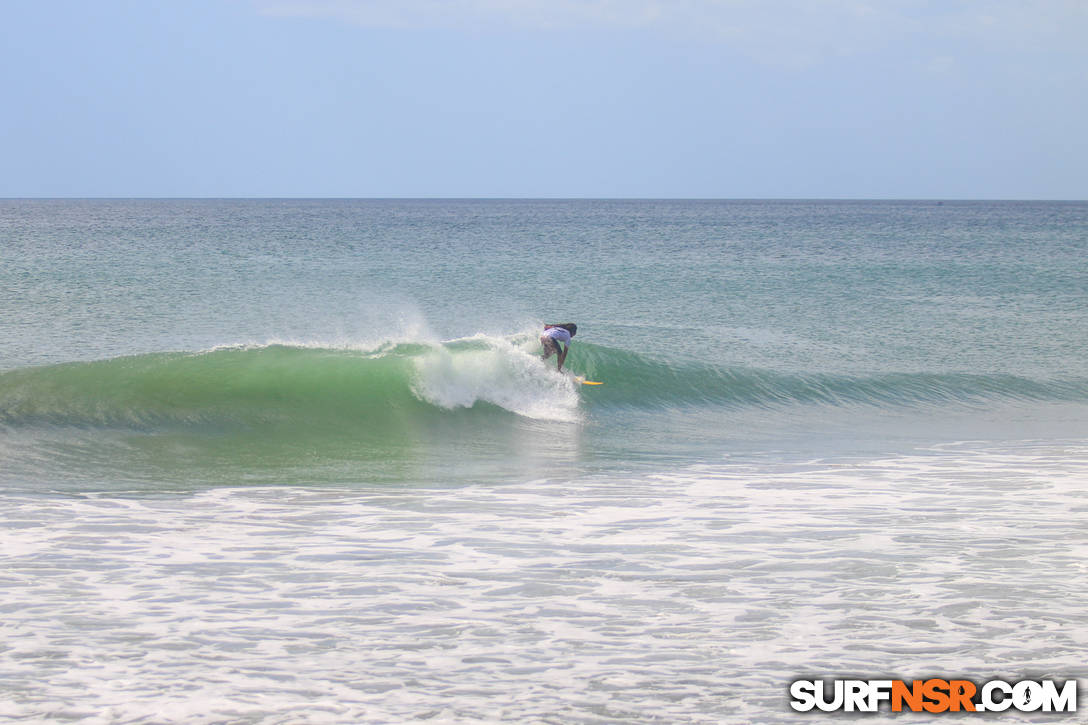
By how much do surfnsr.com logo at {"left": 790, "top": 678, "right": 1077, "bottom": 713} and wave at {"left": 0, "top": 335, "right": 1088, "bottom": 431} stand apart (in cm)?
912

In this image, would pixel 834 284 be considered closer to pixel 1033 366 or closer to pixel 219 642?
pixel 1033 366

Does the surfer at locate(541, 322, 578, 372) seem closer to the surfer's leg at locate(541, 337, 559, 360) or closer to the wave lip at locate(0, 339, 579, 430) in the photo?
the surfer's leg at locate(541, 337, 559, 360)

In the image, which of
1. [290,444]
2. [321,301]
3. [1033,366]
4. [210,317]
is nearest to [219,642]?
[290,444]

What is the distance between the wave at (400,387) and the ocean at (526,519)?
67mm

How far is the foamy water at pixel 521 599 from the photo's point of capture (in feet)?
16.9

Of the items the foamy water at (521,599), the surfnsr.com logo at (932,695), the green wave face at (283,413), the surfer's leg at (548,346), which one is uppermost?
the surfer's leg at (548,346)

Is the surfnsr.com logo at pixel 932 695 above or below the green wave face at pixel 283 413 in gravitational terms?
below

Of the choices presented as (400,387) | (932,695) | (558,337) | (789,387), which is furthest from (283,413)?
(932,695)

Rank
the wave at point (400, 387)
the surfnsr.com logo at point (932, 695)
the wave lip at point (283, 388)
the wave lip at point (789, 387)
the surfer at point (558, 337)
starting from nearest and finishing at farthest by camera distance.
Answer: the surfnsr.com logo at point (932, 695), the wave lip at point (283, 388), the wave at point (400, 387), the surfer at point (558, 337), the wave lip at point (789, 387)

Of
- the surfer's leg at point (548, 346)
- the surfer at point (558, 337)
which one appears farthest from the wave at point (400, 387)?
the surfer at point (558, 337)

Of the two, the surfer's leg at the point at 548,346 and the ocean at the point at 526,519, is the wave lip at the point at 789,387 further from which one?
the surfer's leg at the point at 548,346

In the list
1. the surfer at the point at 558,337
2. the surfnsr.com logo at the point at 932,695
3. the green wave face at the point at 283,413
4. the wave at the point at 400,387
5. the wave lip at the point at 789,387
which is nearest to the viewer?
the surfnsr.com logo at the point at 932,695

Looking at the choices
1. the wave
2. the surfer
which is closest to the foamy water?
the wave

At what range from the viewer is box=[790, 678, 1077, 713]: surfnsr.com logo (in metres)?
5.06
